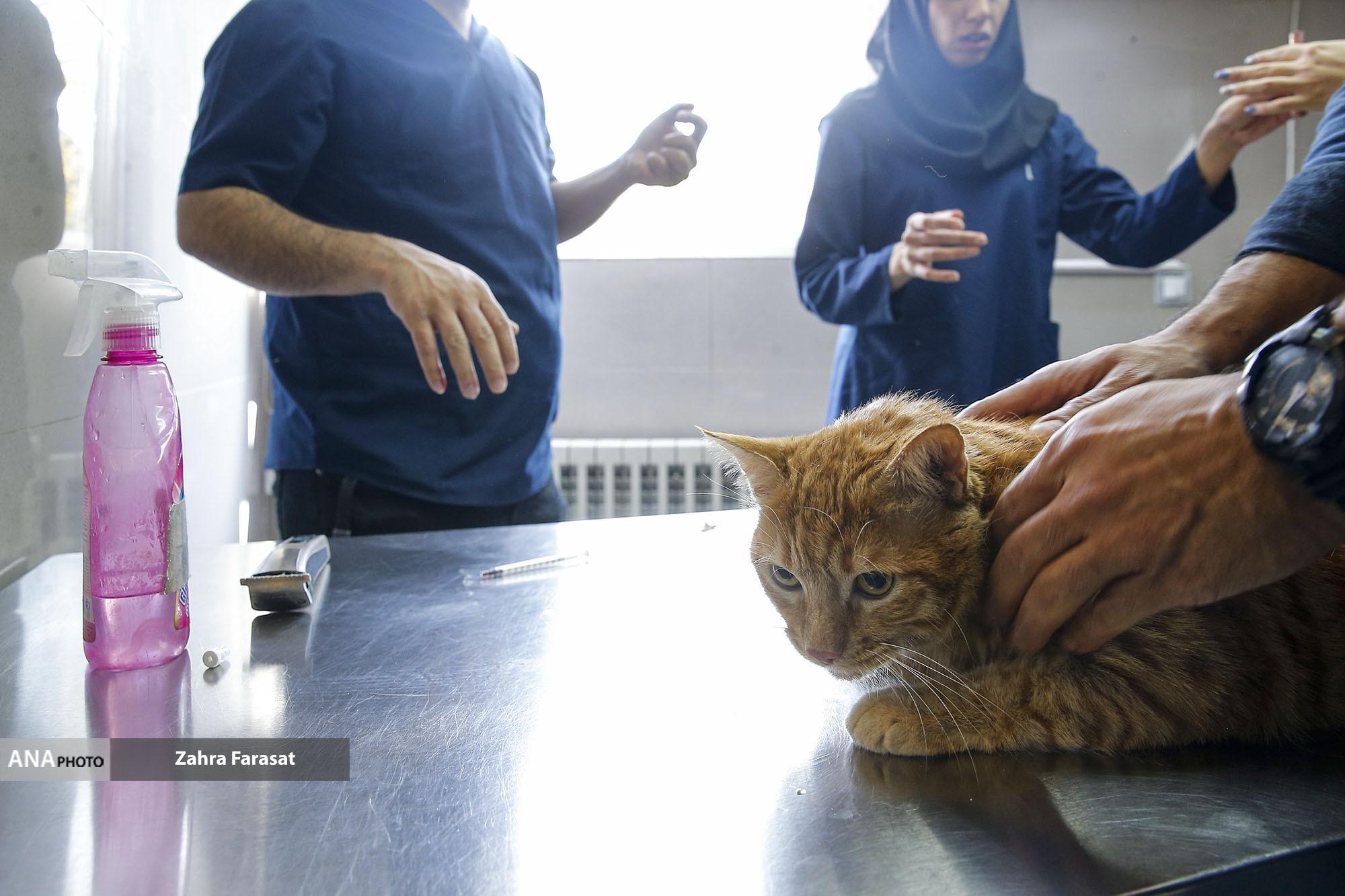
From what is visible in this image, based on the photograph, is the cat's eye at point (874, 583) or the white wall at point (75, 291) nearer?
the cat's eye at point (874, 583)

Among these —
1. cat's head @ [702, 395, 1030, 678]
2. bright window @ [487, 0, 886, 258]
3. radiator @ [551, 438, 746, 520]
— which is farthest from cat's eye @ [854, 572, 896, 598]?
radiator @ [551, 438, 746, 520]

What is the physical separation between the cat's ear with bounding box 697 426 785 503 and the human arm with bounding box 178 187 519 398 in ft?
0.94

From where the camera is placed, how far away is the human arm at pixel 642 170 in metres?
1.36

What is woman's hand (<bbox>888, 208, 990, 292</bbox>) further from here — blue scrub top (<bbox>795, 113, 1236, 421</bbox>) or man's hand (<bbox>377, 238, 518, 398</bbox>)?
man's hand (<bbox>377, 238, 518, 398</bbox>)

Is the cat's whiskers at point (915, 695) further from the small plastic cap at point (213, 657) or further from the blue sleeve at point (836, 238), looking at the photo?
the blue sleeve at point (836, 238)

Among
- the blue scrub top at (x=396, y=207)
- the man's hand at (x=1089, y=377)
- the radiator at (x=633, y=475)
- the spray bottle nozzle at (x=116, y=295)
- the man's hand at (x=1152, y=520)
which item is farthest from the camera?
the radiator at (x=633, y=475)

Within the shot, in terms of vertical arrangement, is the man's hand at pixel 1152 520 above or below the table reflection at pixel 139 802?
above

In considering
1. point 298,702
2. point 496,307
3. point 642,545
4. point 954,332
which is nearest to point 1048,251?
point 954,332

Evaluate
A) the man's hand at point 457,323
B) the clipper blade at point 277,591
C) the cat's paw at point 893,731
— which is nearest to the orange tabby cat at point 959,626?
the cat's paw at point 893,731

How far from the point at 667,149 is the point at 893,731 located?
106 centimetres

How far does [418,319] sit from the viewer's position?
0.94 m

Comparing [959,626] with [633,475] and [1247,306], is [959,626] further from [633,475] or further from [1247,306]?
[633,475]

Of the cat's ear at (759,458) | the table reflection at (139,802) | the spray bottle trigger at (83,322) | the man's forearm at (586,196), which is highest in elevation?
the man's forearm at (586,196)

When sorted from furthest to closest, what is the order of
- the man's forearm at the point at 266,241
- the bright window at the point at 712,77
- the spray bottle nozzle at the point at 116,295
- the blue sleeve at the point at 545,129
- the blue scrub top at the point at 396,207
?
the bright window at the point at 712,77
the blue sleeve at the point at 545,129
the blue scrub top at the point at 396,207
the man's forearm at the point at 266,241
the spray bottle nozzle at the point at 116,295
